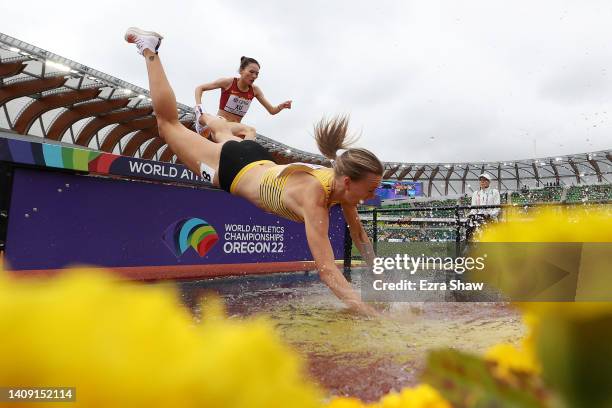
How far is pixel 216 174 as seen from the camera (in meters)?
2.75

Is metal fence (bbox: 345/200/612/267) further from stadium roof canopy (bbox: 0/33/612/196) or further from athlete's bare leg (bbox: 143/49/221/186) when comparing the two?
stadium roof canopy (bbox: 0/33/612/196)

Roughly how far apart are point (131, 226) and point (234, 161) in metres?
1.90

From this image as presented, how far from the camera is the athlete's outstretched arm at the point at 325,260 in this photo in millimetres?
1946

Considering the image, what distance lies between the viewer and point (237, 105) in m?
4.31

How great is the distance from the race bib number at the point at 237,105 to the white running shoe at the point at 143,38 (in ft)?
4.58

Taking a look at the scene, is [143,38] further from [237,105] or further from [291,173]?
[237,105]

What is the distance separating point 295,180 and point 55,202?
2.27 meters

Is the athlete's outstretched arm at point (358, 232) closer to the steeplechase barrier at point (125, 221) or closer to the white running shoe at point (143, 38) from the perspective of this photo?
the white running shoe at point (143, 38)

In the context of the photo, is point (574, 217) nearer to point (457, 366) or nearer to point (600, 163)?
point (457, 366)

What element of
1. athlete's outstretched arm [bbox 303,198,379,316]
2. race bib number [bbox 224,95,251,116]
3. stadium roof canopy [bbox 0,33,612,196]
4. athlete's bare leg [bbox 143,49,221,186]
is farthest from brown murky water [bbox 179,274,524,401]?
stadium roof canopy [bbox 0,33,612,196]

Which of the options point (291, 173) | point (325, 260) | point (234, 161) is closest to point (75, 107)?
point (234, 161)

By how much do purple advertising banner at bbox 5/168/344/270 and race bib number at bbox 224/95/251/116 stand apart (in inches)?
39.4

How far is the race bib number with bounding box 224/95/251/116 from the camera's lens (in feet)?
14.0

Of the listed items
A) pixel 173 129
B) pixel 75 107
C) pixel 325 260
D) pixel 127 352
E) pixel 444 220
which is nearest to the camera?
pixel 127 352
